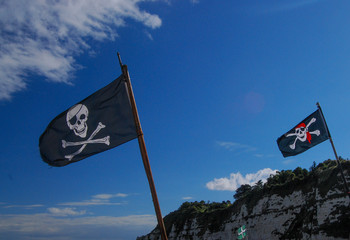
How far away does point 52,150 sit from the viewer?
6.37m

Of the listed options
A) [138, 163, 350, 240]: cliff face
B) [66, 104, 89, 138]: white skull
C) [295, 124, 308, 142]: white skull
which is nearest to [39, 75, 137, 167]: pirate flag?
[66, 104, 89, 138]: white skull

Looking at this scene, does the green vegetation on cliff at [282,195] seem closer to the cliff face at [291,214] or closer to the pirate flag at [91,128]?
the cliff face at [291,214]

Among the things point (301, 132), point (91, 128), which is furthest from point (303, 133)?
point (91, 128)

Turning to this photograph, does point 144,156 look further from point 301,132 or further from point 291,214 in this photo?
point 291,214

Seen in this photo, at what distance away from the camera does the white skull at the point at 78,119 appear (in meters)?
6.39

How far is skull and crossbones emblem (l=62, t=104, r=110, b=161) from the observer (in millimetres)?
6312

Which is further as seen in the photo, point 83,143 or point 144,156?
point 83,143

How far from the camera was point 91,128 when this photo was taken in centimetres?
644

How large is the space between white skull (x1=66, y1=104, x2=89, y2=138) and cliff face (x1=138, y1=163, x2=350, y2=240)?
21077 millimetres

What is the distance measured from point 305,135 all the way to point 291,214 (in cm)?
1494

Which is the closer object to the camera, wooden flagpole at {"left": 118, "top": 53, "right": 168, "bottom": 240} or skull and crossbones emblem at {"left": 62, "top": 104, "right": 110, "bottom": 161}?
wooden flagpole at {"left": 118, "top": 53, "right": 168, "bottom": 240}

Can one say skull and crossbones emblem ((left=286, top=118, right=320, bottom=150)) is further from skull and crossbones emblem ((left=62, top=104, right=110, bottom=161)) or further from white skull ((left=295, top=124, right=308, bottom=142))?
skull and crossbones emblem ((left=62, top=104, right=110, bottom=161))

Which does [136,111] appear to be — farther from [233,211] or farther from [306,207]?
[233,211]

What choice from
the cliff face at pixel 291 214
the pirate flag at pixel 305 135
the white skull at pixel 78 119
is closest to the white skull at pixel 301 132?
the pirate flag at pixel 305 135
